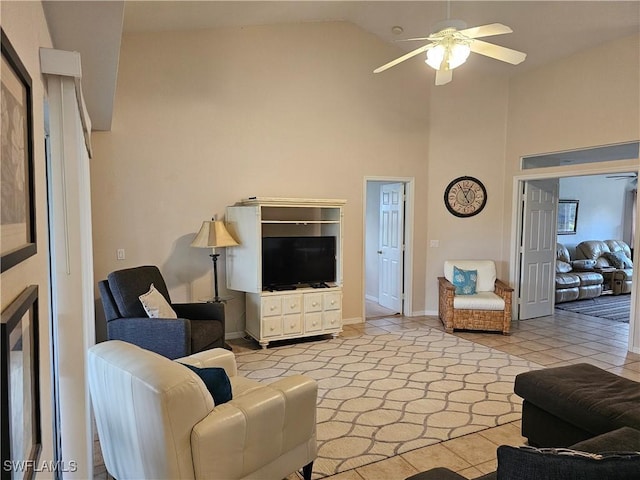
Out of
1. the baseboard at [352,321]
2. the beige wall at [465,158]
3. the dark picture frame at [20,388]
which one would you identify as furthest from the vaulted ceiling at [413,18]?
the baseboard at [352,321]

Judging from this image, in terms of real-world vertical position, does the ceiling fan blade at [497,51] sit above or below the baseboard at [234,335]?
above

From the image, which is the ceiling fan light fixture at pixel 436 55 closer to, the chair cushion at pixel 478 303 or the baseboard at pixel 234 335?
the chair cushion at pixel 478 303

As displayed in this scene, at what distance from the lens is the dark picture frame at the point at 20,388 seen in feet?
2.95

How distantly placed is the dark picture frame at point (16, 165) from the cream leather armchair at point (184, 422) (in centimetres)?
83

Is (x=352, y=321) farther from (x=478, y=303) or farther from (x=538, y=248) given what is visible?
(x=538, y=248)

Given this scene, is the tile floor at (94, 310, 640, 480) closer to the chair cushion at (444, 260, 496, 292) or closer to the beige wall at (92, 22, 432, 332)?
the chair cushion at (444, 260, 496, 292)

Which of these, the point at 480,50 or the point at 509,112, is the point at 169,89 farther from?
the point at 509,112

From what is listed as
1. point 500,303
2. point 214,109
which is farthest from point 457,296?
point 214,109

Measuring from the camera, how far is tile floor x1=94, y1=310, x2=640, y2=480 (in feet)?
8.57

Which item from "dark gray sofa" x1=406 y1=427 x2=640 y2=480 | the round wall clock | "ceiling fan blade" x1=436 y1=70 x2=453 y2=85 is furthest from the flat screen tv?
"dark gray sofa" x1=406 y1=427 x2=640 y2=480

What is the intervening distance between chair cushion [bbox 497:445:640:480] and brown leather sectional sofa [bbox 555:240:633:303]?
7206 millimetres


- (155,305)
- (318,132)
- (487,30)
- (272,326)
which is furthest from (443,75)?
(155,305)

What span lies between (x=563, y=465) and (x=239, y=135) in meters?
4.72

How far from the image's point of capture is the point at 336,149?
5738mm
